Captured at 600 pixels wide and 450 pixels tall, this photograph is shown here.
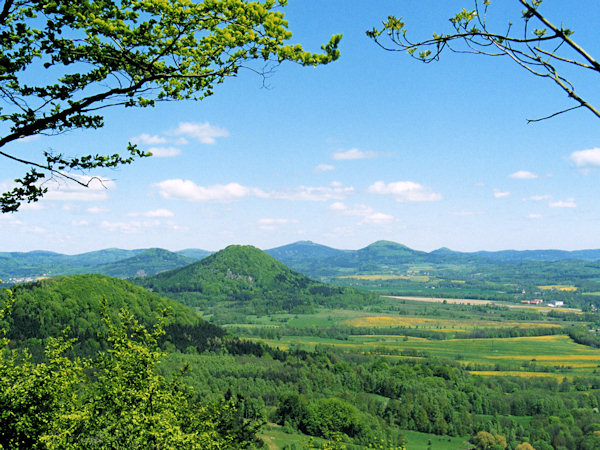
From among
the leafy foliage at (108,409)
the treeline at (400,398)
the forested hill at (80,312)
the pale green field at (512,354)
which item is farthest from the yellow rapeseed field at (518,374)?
the leafy foliage at (108,409)

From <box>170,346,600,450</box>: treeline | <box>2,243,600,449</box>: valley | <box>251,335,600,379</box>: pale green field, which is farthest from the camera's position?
<box>251,335,600,379</box>: pale green field

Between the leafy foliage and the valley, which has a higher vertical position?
the leafy foliage

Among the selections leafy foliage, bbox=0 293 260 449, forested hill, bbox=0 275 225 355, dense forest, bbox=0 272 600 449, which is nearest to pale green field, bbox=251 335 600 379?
dense forest, bbox=0 272 600 449

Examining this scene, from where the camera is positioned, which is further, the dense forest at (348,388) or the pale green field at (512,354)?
the pale green field at (512,354)

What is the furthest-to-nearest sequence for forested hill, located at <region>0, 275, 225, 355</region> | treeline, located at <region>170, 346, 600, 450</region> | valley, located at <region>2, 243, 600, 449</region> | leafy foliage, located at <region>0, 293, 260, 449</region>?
forested hill, located at <region>0, 275, 225, 355</region>, valley, located at <region>2, 243, 600, 449</region>, treeline, located at <region>170, 346, 600, 450</region>, leafy foliage, located at <region>0, 293, 260, 449</region>

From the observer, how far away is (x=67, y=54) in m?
8.91

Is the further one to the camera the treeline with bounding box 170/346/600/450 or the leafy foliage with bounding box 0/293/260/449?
the treeline with bounding box 170/346/600/450

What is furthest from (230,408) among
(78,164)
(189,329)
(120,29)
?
(189,329)

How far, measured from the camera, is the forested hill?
139375 millimetres

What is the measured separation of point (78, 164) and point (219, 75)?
13.0 ft

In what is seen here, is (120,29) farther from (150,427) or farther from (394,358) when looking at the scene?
A: (394,358)

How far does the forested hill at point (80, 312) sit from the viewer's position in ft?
457

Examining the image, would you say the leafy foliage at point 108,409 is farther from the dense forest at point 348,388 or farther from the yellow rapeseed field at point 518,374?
the yellow rapeseed field at point 518,374

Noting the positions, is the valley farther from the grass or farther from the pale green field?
the pale green field
